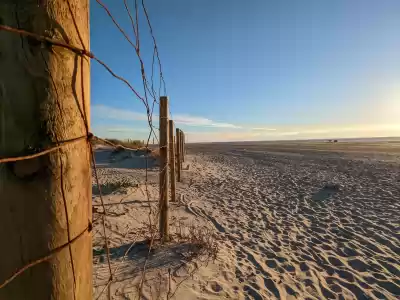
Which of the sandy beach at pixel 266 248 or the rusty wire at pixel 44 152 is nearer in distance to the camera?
the rusty wire at pixel 44 152

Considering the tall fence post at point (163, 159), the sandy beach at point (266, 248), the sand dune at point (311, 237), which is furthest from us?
the tall fence post at point (163, 159)

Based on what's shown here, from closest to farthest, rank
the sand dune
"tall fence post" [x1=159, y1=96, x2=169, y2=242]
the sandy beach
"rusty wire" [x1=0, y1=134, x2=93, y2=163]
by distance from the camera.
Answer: "rusty wire" [x1=0, y1=134, x2=93, y2=163] < the sandy beach < the sand dune < "tall fence post" [x1=159, y1=96, x2=169, y2=242]

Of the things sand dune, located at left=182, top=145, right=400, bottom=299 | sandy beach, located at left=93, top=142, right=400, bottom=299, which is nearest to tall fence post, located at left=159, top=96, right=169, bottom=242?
sandy beach, located at left=93, top=142, right=400, bottom=299

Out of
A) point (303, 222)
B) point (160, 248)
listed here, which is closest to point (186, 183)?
point (303, 222)

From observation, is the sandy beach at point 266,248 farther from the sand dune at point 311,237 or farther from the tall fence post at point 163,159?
the tall fence post at point 163,159

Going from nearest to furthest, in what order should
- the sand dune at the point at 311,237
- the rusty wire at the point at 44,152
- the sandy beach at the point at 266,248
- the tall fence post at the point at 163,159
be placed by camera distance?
1. the rusty wire at the point at 44,152
2. the sandy beach at the point at 266,248
3. the sand dune at the point at 311,237
4. the tall fence post at the point at 163,159

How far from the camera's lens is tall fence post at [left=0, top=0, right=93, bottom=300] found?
2.36ft

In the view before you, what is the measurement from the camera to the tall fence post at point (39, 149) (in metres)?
0.72

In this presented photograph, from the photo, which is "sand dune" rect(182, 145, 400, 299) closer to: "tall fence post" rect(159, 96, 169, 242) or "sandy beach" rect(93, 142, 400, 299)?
"sandy beach" rect(93, 142, 400, 299)

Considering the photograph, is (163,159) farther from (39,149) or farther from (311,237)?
(39,149)

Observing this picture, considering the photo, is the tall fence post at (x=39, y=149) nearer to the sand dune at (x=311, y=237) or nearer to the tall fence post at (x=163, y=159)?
the sand dune at (x=311, y=237)

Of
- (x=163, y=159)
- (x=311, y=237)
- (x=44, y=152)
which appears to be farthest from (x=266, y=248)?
(x=44, y=152)

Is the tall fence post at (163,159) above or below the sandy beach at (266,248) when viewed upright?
above

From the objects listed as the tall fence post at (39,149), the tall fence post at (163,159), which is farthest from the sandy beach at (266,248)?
the tall fence post at (39,149)
